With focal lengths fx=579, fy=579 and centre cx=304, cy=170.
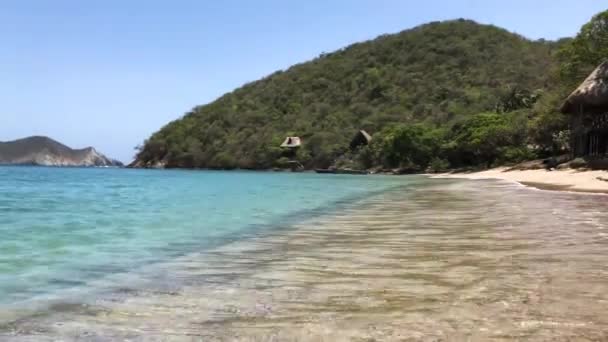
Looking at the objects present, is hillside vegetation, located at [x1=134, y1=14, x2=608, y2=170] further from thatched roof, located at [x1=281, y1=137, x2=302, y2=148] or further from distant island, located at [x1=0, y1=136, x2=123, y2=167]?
distant island, located at [x1=0, y1=136, x2=123, y2=167]

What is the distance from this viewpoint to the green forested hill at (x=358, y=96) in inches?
3013

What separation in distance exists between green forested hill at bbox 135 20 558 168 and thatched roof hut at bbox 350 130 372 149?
2206mm

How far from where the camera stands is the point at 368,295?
14.0 feet

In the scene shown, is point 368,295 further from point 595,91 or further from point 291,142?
point 291,142

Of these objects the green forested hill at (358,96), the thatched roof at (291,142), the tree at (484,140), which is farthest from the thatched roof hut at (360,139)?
the tree at (484,140)

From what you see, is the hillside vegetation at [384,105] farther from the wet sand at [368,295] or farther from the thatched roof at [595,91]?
the wet sand at [368,295]

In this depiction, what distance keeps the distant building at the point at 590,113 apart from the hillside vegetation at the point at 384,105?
15327mm

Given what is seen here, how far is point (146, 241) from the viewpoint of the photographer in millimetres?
8070

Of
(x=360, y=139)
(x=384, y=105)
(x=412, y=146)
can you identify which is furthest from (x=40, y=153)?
(x=412, y=146)

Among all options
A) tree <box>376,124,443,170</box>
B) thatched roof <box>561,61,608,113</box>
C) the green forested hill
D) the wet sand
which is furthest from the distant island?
the wet sand

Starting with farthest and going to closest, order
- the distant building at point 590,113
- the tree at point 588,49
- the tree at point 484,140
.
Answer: the tree at point 484,140 → the tree at point 588,49 → the distant building at point 590,113

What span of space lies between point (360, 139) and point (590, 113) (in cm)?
4135

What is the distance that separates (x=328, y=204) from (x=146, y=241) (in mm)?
7765

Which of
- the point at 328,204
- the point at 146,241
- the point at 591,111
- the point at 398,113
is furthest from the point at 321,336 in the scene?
the point at 398,113
